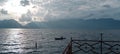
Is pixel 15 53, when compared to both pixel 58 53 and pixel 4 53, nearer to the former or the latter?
pixel 4 53

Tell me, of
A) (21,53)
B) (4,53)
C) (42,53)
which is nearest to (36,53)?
(42,53)

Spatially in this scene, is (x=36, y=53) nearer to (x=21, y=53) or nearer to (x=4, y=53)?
(x=21, y=53)

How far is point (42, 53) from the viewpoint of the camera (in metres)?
70.3

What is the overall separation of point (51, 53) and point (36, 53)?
496cm

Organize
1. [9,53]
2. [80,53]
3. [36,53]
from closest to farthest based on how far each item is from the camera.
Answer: [80,53], [36,53], [9,53]

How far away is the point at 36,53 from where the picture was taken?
70.8m

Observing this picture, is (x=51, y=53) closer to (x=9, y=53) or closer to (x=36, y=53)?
(x=36, y=53)

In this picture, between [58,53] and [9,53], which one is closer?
[58,53]

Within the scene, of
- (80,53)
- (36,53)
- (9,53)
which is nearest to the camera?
(80,53)

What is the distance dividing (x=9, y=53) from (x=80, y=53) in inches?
988

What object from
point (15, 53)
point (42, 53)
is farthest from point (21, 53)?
point (42, 53)

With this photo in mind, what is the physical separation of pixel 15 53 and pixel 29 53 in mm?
6826

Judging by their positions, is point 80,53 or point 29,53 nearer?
point 80,53

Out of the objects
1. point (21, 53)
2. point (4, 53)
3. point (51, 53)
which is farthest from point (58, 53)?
point (4, 53)
